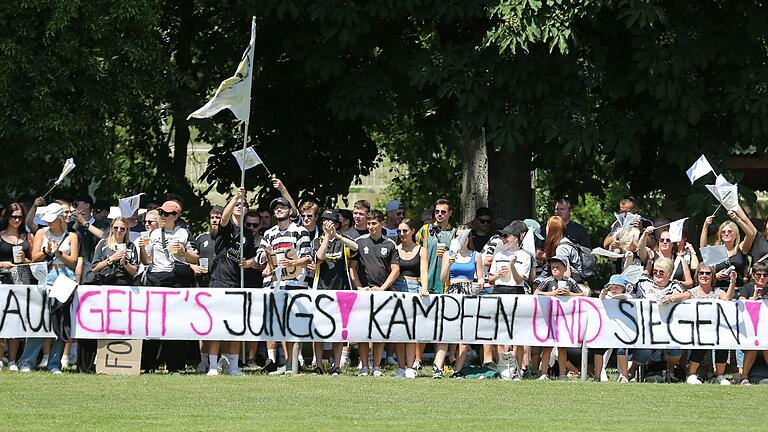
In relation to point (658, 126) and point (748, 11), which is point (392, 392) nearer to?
point (658, 126)

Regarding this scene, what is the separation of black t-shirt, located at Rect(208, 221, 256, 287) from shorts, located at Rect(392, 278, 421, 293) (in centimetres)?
187

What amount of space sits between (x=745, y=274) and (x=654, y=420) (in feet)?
16.4

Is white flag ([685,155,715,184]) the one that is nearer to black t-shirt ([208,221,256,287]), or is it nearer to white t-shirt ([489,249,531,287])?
white t-shirt ([489,249,531,287])

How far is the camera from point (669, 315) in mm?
17016

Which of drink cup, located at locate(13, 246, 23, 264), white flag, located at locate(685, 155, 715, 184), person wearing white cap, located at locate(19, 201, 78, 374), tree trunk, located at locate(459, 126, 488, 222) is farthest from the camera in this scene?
tree trunk, located at locate(459, 126, 488, 222)

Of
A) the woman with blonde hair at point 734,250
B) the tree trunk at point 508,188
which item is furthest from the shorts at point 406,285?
the tree trunk at point 508,188

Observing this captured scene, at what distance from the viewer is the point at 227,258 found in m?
17.7

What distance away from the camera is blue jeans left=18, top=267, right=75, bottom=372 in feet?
56.5

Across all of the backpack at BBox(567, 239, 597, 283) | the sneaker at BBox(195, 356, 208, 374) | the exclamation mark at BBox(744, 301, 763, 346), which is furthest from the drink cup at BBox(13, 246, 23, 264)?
the exclamation mark at BBox(744, 301, 763, 346)

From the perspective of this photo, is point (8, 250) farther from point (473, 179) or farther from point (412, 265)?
point (473, 179)

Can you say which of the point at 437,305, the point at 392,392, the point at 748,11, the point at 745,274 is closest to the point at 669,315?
the point at 745,274

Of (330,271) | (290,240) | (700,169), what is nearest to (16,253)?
(290,240)

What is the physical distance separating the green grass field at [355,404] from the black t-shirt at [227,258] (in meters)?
1.51

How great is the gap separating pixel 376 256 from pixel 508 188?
547 centimetres
